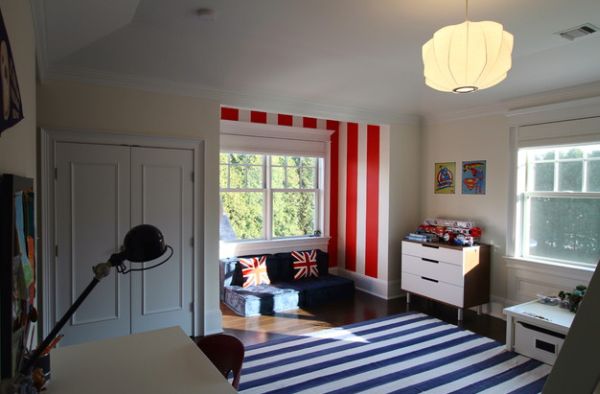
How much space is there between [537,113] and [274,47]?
113 inches

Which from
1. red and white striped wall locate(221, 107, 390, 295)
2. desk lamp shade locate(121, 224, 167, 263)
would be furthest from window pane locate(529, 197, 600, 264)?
desk lamp shade locate(121, 224, 167, 263)

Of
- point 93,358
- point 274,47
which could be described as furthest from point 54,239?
point 274,47

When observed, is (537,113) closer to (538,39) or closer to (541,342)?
(538,39)

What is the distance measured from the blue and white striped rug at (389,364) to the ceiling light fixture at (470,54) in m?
2.14

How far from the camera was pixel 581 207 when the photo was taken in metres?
3.72

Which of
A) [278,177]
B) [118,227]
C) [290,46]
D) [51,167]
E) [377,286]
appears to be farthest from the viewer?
[278,177]

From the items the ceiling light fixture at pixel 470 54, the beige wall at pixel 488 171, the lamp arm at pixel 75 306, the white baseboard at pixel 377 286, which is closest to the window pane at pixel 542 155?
the beige wall at pixel 488 171

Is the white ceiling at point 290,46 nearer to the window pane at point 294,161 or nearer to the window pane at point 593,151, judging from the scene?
the window pane at point 593,151

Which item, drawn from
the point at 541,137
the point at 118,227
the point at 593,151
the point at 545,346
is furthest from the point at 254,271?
the point at 593,151

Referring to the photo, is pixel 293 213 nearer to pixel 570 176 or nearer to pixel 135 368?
pixel 570 176

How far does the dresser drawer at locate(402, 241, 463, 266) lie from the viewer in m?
4.18

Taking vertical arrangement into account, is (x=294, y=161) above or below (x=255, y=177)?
above

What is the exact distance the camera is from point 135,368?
1.50 m

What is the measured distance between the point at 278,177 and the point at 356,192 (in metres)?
1.14
